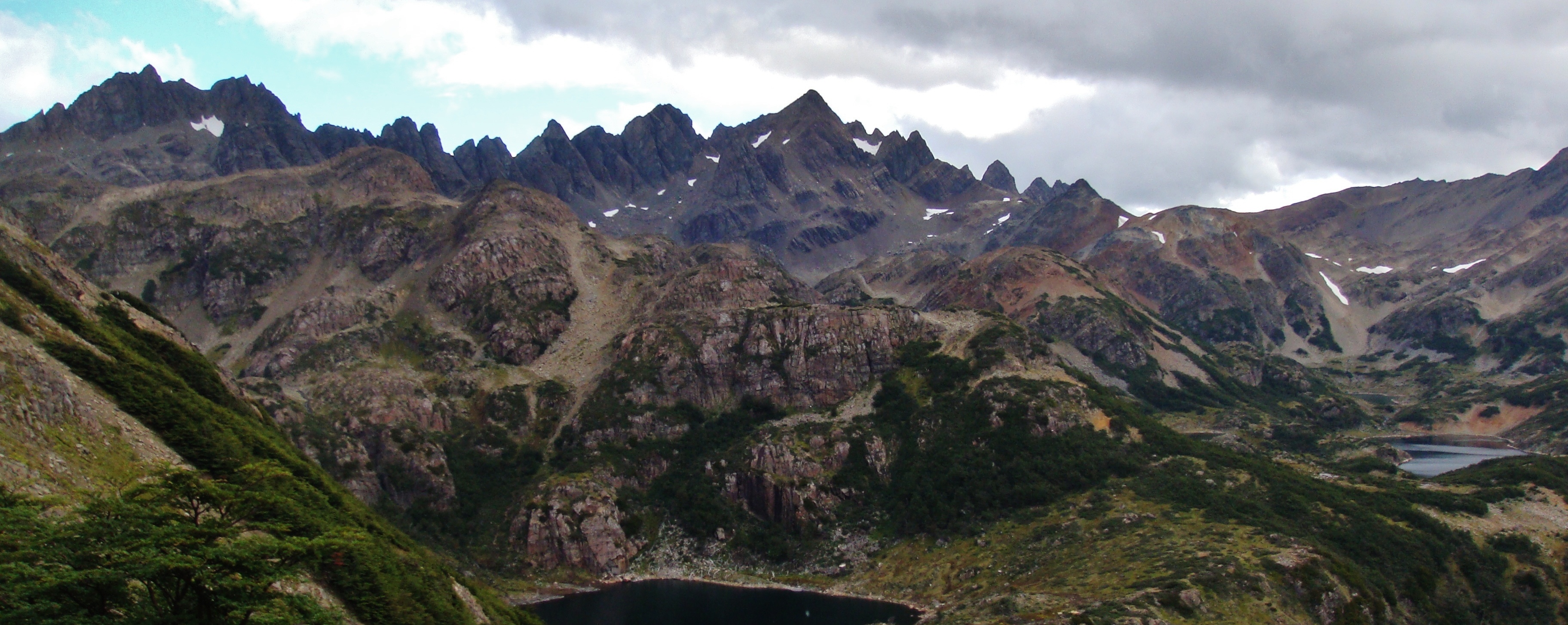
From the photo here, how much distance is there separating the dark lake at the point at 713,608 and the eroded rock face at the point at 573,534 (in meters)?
9.81

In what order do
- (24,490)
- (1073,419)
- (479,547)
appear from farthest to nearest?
(1073,419), (479,547), (24,490)

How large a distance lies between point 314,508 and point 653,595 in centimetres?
8950

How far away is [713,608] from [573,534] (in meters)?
39.9

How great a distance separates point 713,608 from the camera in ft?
451

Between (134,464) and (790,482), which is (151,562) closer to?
(134,464)

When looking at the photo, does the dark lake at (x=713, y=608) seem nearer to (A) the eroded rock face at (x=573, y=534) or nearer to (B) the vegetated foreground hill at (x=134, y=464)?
(A) the eroded rock face at (x=573, y=534)

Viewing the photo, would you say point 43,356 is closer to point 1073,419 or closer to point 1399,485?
→ point 1073,419

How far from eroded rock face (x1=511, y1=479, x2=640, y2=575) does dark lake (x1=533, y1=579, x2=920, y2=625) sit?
32.2 feet

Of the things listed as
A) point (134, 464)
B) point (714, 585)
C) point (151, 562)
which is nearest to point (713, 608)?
point (714, 585)

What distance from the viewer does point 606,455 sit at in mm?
187000

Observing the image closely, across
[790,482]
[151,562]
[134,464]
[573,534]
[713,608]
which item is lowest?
[713,608]

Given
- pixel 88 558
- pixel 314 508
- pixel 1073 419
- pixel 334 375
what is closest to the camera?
pixel 88 558

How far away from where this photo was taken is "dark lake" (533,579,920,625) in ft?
427

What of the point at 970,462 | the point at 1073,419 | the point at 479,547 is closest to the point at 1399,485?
the point at 1073,419
